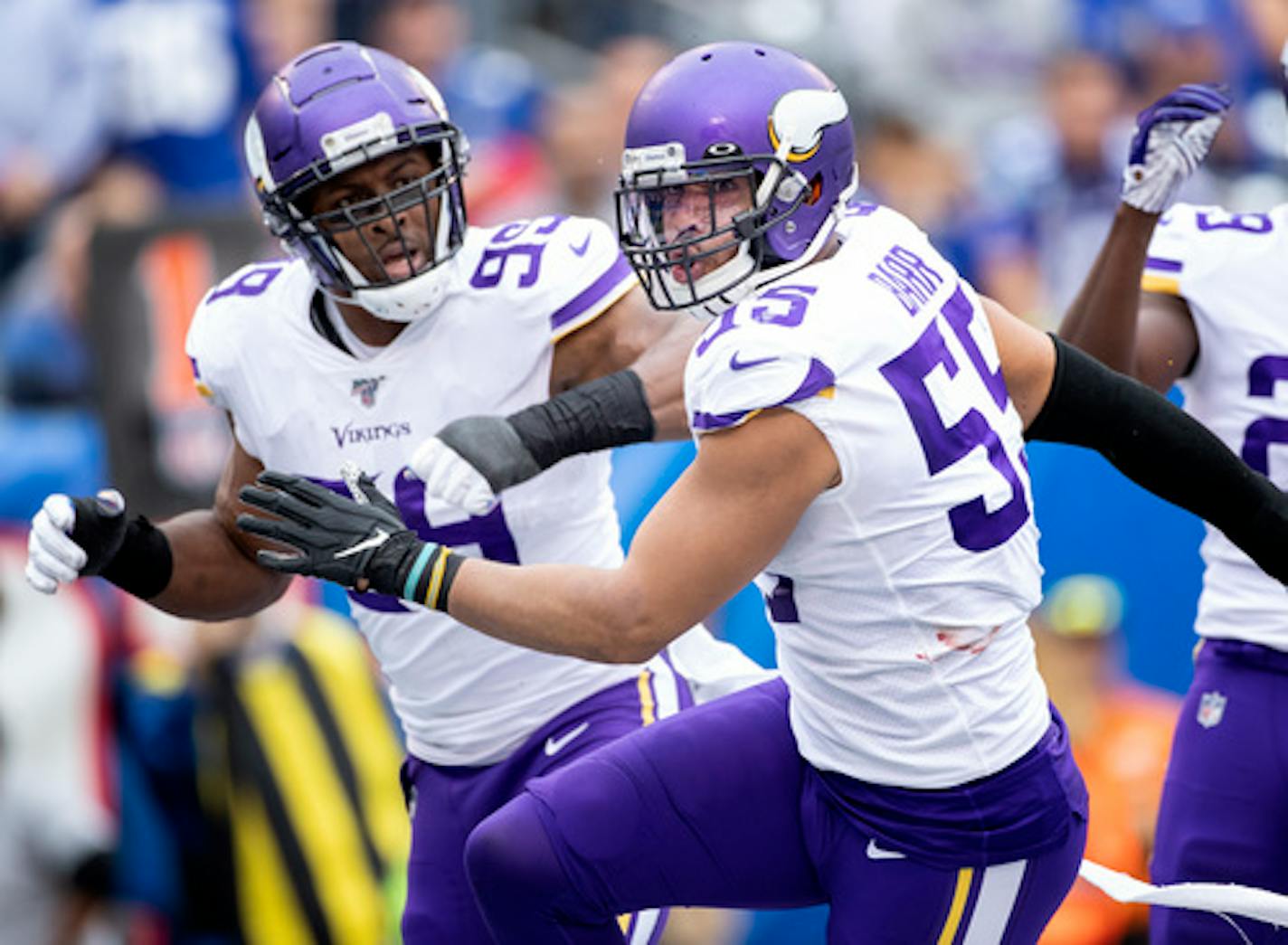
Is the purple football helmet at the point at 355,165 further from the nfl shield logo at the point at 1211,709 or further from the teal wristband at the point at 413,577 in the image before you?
the nfl shield logo at the point at 1211,709

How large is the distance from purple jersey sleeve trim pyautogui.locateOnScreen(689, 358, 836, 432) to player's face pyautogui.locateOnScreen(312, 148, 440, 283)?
940 mm

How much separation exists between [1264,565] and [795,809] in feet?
3.06

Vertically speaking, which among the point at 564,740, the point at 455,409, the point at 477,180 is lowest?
the point at 477,180

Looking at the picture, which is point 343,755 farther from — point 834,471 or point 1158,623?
point 834,471

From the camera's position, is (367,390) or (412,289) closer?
(412,289)

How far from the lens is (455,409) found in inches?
162

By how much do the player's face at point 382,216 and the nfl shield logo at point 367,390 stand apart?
7.8 inches

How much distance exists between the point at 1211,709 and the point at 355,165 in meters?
1.89

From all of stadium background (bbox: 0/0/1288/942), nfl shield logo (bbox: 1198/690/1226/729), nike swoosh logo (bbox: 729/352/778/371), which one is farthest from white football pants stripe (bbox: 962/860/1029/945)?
stadium background (bbox: 0/0/1288/942)

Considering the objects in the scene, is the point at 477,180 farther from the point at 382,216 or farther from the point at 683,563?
the point at 683,563

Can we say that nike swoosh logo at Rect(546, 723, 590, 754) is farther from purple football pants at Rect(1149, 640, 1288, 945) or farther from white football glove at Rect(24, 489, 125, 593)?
purple football pants at Rect(1149, 640, 1288, 945)

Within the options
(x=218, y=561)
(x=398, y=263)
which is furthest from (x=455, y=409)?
(x=218, y=561)

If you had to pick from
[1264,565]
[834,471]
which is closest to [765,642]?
[1264,565]

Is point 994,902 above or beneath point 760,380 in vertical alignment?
beneath
